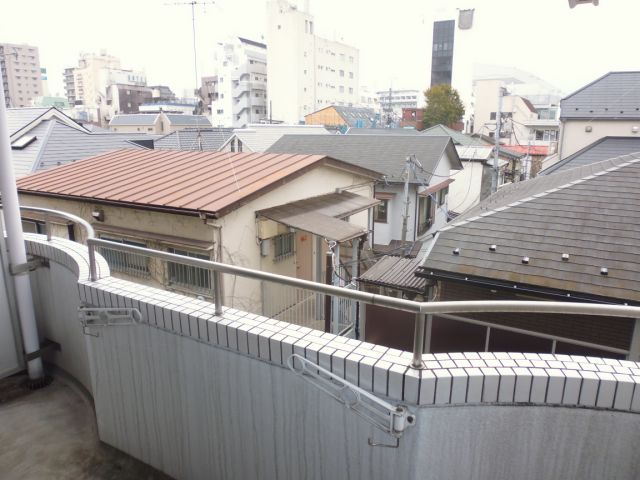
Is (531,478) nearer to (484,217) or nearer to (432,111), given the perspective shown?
(484,217)

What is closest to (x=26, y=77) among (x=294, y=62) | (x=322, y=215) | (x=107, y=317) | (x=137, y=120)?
(x=137, y=120)

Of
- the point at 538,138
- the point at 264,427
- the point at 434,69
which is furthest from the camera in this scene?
the point at 434,69

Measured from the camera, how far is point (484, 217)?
23.9 ft

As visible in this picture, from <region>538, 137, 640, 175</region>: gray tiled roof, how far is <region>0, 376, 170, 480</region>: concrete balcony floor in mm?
17620

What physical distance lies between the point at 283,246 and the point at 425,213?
12.7m

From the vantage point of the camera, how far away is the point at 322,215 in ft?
29.9

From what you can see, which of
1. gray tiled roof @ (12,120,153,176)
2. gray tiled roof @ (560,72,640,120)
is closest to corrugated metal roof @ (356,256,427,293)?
gray tiled roof @ (12,120,153,176)

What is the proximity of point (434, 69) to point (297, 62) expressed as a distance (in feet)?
95.6

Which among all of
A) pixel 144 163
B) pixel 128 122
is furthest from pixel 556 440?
pixel 128 122

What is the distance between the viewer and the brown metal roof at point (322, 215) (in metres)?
8.17

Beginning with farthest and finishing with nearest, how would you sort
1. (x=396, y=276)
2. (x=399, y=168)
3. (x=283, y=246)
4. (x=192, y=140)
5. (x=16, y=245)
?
(x=192, y=140) → (x=399, y=168) → (x=283, y=246) → (x=396, y=276) → (x=16, y=245)

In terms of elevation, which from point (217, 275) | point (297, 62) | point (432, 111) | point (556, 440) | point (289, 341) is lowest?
point (556, 440)

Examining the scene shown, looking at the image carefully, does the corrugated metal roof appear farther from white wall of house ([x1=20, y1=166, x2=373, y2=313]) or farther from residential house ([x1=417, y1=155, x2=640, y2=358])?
white wall of house ([x1=20, y1=166, x2=373, y2=313])

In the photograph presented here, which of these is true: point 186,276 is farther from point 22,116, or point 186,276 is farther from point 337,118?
point 337,118
